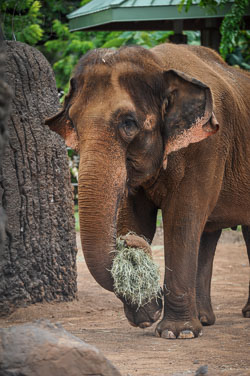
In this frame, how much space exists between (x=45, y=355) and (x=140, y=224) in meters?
2.96

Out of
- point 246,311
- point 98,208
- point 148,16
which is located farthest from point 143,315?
point 148,16

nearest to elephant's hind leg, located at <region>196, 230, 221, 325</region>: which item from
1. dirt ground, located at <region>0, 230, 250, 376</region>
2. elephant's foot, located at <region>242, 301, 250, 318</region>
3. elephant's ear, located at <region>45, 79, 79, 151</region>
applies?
dirt ground, located at <region>0, 230, 250, 376</region>

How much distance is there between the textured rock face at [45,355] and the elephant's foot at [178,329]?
230 centimetres

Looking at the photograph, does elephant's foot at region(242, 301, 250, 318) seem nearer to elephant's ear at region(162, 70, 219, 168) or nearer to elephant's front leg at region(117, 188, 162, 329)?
elephant's front leg at region(117, 188, 162, 329)

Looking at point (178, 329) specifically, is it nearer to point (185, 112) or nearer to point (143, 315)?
point (143, 315)

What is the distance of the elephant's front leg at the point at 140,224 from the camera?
19.0ft

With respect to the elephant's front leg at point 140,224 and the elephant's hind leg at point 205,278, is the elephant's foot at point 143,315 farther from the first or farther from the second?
the elephant's hind leg at point 205,278

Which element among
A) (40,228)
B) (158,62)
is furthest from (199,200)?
(40,228)

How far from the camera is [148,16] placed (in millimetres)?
11828

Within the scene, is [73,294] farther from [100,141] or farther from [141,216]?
[100,141]

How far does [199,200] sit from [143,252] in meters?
0.80

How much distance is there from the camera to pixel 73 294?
7215 millimetres

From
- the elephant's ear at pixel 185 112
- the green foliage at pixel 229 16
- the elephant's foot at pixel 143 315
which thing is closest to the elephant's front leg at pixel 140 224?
the elephant's foot at pixel 143 315

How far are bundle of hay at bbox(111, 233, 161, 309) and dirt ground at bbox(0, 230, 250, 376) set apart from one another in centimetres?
40
